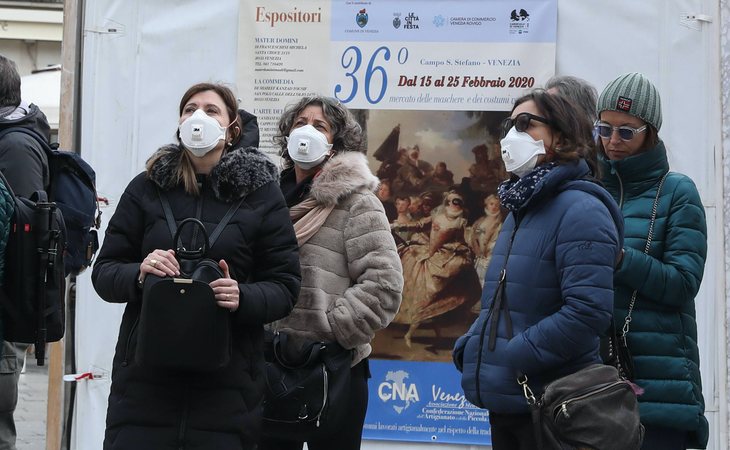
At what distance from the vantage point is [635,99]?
138 inches

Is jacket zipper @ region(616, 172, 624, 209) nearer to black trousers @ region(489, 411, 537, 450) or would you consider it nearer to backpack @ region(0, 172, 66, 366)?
black trousers @ region(489, 411, 537, 450)

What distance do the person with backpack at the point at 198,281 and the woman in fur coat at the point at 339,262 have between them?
484 mm

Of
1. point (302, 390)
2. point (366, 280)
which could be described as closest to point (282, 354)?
point (302, 390)

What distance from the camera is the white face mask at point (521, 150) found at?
3307 millimetres

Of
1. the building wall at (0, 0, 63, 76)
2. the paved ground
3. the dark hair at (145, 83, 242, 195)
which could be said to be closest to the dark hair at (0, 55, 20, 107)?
the dark hair at (145, 83, 242, 195)

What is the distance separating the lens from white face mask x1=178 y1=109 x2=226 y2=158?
11.0 feet

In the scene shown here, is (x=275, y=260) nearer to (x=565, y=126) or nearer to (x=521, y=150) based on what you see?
(x=521, y=150)

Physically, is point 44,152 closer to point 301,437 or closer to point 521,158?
point 301,437

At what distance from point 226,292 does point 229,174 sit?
1.43 ft

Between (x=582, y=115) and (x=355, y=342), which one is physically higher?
(x=582, y=115)

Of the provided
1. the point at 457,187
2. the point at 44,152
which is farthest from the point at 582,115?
the point at 44,152

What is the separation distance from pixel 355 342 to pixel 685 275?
1.27 m

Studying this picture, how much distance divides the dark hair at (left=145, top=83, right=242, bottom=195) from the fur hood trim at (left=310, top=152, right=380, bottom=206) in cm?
50

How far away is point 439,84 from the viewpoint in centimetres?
525
